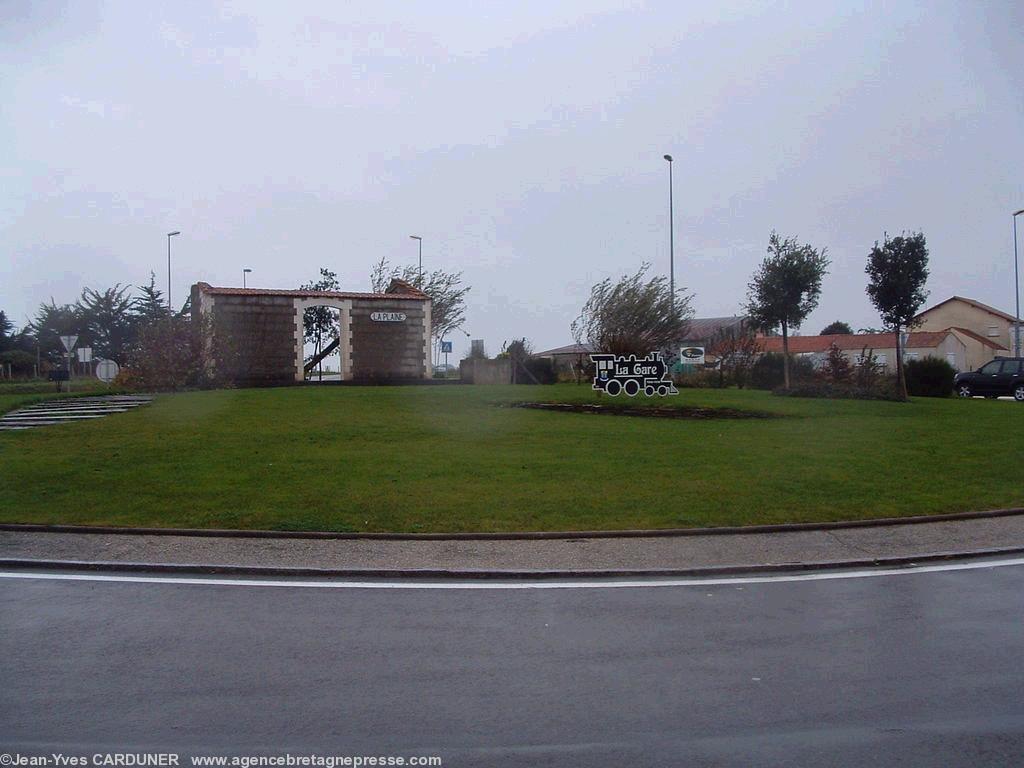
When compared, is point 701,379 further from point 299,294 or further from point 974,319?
point 974,319

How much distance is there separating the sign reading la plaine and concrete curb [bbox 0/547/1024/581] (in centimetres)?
2821

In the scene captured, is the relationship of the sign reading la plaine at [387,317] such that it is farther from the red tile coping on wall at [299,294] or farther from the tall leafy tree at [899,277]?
the tall leafy tree at [899,277]

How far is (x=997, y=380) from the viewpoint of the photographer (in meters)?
34.9

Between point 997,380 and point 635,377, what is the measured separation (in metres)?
15.4

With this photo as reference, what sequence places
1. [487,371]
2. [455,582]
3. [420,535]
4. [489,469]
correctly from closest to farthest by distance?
[455,582], [420,535], [489,469], [487,371]

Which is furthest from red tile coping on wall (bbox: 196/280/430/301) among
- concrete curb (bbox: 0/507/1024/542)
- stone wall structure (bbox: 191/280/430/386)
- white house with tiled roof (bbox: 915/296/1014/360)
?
white house with tiled roof (bbox: 915/296/1014/360)

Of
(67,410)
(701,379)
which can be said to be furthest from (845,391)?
(67,410)

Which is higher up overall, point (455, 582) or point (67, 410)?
point (67, 410)

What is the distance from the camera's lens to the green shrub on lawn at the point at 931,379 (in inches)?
1410

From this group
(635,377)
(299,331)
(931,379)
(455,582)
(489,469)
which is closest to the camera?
(455,582)

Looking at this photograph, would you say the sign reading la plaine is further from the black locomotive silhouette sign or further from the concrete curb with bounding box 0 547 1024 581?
the concrete curb with bounding box 0 547 1024 581

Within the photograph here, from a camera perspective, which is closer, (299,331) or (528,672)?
(528,672)

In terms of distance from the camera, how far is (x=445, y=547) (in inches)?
423

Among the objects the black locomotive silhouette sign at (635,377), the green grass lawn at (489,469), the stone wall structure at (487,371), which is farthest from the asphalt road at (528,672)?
the stone wall structure at (487,371)
